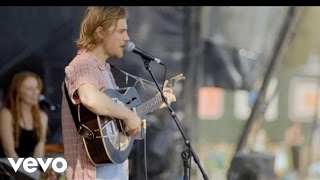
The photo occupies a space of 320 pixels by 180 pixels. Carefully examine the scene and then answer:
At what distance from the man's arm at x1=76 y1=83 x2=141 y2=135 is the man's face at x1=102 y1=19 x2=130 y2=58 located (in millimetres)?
318

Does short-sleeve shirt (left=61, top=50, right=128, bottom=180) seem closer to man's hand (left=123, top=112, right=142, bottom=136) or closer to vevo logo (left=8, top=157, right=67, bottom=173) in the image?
man's hand (left=123, top=112, right=142, bottom=136)

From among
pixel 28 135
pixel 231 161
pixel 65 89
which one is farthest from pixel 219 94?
pixel 65 89

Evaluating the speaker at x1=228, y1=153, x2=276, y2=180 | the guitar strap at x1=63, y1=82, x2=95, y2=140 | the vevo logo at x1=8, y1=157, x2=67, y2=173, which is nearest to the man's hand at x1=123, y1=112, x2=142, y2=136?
the guitar strap at x1=63, y1=82, x2=95, y2=140

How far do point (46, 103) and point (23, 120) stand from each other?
162 millimetres

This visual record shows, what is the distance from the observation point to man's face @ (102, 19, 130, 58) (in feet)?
10.7

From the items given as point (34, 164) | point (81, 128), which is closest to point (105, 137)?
point (81, 128)

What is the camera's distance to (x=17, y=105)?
408cm

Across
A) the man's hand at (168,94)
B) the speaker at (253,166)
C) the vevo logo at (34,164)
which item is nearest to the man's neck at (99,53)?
the man's hand at (168,94)

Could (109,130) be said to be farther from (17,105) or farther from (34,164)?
(17,105)

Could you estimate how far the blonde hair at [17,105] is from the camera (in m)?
4.06

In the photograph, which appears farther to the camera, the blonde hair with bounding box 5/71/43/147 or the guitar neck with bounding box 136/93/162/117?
the blonde hair with bounding box 5/71/43/147

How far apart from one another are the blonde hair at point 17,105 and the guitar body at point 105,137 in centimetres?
103

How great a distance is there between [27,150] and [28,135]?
3.5 inches

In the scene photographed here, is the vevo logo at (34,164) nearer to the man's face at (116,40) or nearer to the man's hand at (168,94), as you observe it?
the man's hand at (168,94)
